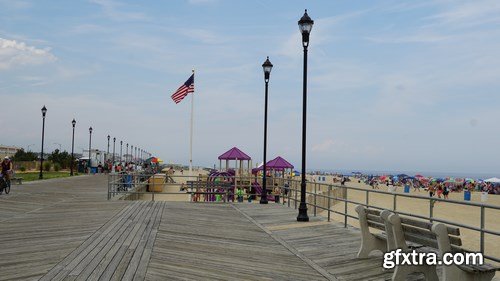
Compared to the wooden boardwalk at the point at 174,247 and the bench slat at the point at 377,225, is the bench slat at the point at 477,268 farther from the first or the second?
the bench slat at the point at 377,225

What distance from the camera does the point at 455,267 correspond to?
5438mm

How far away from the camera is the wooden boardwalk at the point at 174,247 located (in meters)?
6.63

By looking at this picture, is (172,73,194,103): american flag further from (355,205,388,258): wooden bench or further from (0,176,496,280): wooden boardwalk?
(355,205,388,258): wooden bench

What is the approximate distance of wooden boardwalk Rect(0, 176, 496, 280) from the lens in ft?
21.8

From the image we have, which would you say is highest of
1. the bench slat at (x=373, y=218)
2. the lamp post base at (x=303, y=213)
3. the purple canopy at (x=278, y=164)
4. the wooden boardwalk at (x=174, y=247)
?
the purple canopy at (x=278, y=164)

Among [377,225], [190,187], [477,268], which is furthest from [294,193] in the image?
[477,268]

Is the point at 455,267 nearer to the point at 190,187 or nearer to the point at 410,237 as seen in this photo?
the point at 410,237

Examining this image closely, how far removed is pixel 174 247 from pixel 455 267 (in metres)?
4.83

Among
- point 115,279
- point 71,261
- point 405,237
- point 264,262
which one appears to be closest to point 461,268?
point 405,237

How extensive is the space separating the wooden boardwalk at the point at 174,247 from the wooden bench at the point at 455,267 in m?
1.27

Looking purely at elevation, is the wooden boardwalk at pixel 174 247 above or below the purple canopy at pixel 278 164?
below

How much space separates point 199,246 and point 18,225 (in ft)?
17.6

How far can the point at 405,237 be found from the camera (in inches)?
261

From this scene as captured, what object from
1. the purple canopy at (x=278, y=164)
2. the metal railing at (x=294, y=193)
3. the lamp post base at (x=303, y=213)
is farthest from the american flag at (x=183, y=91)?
the lamp post base at (x=303, y=213)
